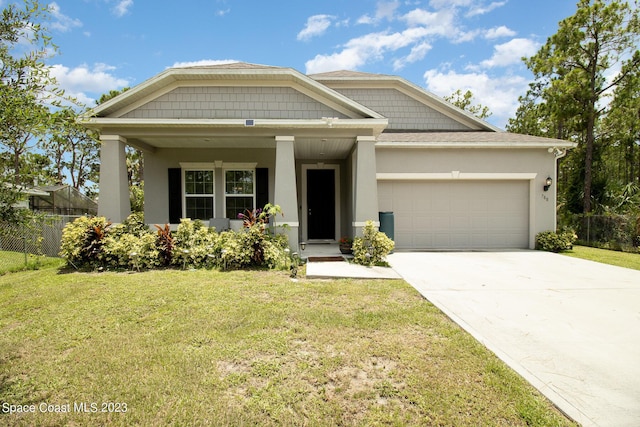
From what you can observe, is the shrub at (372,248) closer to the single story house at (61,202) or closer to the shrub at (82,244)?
the shrub at (82,244)

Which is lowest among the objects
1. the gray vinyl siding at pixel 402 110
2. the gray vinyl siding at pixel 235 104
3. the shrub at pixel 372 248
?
the shrub at pixel 372 248

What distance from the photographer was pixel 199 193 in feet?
32.4

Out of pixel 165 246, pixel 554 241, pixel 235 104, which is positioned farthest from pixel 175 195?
pixel 554 241

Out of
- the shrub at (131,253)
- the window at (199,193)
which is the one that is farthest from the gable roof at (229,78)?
the shrub at (131,253)

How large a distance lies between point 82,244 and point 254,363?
247 inches

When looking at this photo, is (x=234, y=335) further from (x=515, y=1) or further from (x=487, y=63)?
(x=487, y=63)

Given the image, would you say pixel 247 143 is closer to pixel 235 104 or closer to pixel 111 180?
pixel 235 104

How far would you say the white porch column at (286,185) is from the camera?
7734 millimetres

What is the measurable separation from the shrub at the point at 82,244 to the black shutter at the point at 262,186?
4.35 meters

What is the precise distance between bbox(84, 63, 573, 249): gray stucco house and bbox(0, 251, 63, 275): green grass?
196 centimetres

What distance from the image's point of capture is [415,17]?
10.1 meters

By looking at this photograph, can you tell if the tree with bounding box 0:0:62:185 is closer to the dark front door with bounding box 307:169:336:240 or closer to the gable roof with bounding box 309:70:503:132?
the dark front door with bounding box 307:169:336:240

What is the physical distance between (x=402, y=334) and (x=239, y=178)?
26.1 ft

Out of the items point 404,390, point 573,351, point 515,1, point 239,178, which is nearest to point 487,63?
point 515,1
